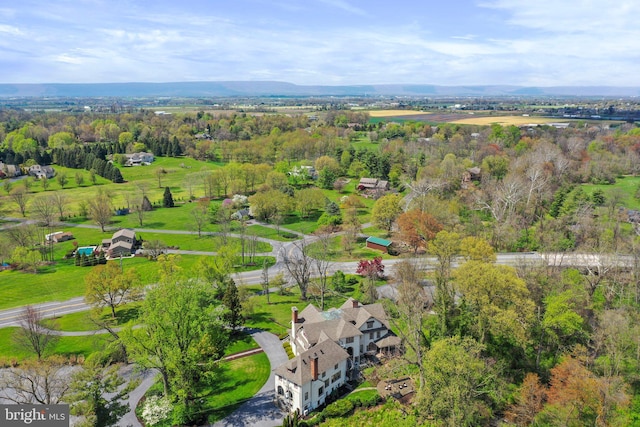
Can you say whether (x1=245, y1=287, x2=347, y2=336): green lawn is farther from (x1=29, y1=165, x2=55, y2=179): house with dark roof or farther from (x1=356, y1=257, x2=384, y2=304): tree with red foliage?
(x1=29, y1=165, x2=55, y2=179): house with dark roof

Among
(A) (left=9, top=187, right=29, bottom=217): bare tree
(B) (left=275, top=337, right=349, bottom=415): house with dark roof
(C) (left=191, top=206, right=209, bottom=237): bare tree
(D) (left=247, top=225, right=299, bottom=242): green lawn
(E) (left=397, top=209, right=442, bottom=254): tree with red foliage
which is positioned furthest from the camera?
(A) (left=9, top=187, right=29, bottom=217): bare tree

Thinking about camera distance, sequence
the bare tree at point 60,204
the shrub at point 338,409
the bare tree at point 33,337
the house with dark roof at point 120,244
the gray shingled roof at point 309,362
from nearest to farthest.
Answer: the shrub at point 338,409 → the gray shingled roof at point 309,362 → the bare tree at point 33,337 → the house with dark roof at point 120,244 → the bare tree at point 60,204

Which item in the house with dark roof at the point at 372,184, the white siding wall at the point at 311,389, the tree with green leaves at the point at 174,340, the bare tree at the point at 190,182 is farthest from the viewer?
the bare tree at the point at 190,182

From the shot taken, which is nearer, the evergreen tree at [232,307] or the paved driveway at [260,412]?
the paved driveway at [260,412]

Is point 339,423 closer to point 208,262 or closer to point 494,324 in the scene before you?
point 494,324

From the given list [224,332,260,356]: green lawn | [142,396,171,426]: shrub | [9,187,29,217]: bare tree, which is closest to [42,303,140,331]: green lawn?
[224,332,260,356]: green lawn

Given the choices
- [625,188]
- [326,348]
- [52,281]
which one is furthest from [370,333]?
[625,188]

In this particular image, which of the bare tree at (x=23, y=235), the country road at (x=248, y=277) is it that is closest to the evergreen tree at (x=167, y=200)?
the bare tree at (x=23, y=235)

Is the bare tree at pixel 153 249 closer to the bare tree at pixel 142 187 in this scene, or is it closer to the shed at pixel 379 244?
the bare tree at pixel 142 187
